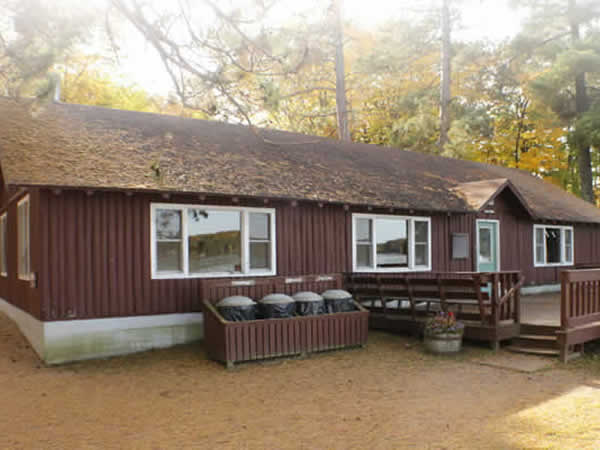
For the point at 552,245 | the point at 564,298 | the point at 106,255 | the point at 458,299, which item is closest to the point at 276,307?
the point at 106,255

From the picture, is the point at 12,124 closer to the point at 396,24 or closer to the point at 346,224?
the point at 346,224

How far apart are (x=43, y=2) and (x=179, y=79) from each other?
6.31 feet

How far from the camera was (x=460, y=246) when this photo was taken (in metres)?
15.1

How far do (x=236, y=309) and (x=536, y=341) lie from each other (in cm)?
528

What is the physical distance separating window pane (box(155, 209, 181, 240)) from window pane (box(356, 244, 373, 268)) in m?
4.63

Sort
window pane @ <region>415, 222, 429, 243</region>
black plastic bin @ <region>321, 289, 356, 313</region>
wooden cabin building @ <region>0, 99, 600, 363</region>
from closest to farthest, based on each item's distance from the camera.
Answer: wooden cabin building @ <region>0, 99, 600, 363</region>
black plastic bin @ <region>321, 289, 356, 313</region>
window pane @ <region>415, 222, 429, 243</region>

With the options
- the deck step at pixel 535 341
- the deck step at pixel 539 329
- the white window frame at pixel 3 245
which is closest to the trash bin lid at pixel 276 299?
the deck step at pixel 535 341

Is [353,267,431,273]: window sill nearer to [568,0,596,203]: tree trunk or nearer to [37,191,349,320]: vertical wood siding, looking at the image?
[37,191,349,320]: vertical wood siding

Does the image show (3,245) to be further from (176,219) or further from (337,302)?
(337,302)

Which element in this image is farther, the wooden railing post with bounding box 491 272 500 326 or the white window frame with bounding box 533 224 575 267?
the white window frame with bounding box 533 224 575 267

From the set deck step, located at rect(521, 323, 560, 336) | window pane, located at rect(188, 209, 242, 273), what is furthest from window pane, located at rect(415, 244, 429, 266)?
window pane, located at rect(188, 209, 242, 273)

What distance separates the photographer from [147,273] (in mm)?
10234

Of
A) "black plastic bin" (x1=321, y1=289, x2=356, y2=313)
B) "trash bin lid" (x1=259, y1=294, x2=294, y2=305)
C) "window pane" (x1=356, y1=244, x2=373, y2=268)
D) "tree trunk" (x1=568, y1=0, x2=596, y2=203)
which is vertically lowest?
"black plastic bin" (x1=321, y1=289, x2=356, y2=313)

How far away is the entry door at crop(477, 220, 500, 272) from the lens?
54.0 ft
